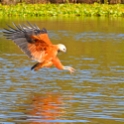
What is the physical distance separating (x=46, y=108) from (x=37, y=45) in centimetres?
104

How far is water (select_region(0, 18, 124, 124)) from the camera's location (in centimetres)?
925

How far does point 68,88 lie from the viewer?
11672 mm

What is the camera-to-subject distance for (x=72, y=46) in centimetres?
1900

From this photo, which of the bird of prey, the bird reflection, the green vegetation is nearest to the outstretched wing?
the bird of prey

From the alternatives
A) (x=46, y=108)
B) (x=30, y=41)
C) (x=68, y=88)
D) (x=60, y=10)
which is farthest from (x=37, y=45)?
(x=60, y=10)

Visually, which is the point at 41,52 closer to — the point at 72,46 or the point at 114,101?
the point at 114,101

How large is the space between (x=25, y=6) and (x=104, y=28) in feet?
33.6

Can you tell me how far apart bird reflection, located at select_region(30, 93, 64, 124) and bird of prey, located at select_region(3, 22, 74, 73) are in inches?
23.6

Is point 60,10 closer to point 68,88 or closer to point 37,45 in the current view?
point 68,88

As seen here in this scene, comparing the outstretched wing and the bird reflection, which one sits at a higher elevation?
the outstretched wing

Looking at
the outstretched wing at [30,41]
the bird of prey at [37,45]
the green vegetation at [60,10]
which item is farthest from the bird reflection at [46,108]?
the green vegetation at [60,10]

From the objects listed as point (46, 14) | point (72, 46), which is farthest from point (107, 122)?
point (46, 14)

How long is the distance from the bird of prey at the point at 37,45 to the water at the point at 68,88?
696mm

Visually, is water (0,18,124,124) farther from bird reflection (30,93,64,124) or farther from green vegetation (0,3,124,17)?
green vegetation (0,3,124,17)
